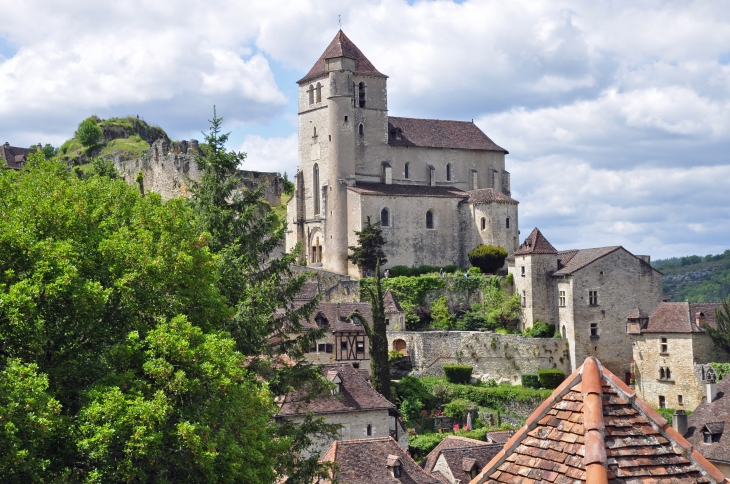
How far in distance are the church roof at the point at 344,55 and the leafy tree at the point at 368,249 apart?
43.0ft

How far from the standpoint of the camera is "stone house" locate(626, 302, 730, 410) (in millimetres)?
54438

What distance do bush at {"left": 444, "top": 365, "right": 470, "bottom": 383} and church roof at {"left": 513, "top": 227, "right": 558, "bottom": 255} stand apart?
925 cm

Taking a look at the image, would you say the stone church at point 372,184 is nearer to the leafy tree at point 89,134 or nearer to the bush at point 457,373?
the bush at point 457,373

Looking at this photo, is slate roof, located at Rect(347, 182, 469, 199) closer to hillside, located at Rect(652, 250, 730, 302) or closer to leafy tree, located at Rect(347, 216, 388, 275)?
leafy tree, located at Rect(347, 216, 388, 275)

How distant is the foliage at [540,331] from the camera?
201 ft

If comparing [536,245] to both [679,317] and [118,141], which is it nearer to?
[679,317]

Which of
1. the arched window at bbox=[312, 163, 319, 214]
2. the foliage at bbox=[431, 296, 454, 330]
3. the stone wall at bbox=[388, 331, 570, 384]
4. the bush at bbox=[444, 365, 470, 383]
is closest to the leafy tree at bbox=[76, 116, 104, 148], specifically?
the arched window at bbox=[312, 163, 319, 214]

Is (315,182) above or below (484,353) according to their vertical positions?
above

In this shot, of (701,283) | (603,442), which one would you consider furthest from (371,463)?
(701,283)

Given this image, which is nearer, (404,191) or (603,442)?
(603,442)

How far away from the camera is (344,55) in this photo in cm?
7400

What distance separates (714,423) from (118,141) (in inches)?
A: 3164

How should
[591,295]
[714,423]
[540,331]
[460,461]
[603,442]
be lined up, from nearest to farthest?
[603,442] → [460,461] → [714,423] → [591,295] → [540,331]

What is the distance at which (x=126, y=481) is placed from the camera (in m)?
18.2
